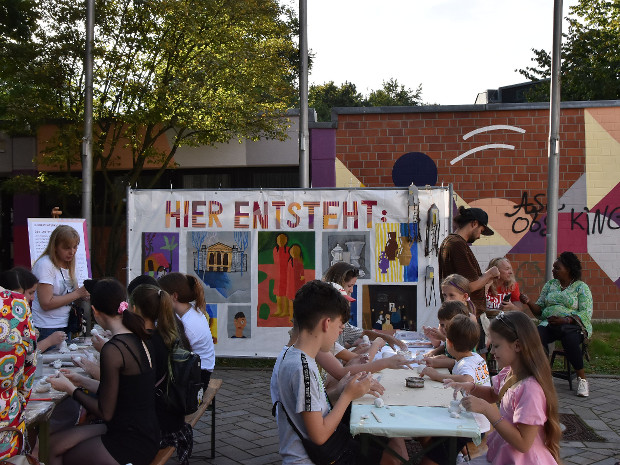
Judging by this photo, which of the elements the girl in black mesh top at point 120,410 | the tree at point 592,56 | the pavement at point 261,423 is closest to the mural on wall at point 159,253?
the pavement at point 261,423

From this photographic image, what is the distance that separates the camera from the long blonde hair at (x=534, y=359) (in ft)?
10.1

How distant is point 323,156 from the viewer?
38.0ft

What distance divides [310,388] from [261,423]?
332cm

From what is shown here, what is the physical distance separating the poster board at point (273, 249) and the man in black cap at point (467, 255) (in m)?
2.05

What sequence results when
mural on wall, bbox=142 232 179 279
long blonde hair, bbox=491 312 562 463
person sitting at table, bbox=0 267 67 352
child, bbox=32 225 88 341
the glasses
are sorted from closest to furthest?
long blonde hair, bbox=491 312 562 463
the glasses
person sitting at table, bbox=0 267 67 352
child, bbox=32 225 88 341
mural on wall, bbox=142 232 179 279

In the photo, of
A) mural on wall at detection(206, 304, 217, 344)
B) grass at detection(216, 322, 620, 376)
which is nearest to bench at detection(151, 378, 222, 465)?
mural on wall at detection(206, 304, 217, 344)

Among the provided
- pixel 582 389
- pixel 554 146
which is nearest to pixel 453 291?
pixel 582 389

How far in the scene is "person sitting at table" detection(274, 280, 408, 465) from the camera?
117 inches

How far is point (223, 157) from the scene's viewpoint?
12.5 metres

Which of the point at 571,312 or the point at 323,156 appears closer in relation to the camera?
the point at 571,312

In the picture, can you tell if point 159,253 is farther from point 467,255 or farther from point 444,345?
point 444,345

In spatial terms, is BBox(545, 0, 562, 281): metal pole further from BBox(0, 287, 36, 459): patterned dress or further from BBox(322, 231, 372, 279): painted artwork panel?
BBox(0, 287, 36, 459): patterned dress

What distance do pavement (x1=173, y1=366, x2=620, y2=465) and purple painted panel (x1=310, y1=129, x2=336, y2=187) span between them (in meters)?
4.50

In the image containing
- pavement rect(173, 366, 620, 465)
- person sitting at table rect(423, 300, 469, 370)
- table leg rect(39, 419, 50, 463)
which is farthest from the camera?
pavement rect(173, 366, 620, 465)
